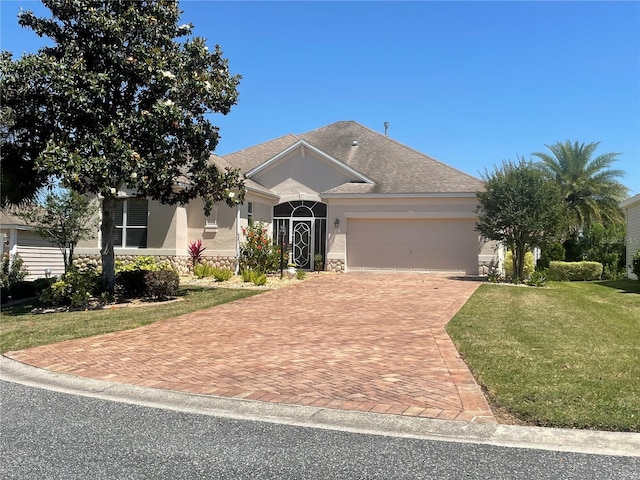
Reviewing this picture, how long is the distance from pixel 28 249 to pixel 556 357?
24379mm

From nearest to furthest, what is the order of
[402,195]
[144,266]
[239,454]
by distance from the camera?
[239,454] → [144,266] → [402,195]

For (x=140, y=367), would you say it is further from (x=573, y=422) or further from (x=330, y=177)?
(x=330, y=177)

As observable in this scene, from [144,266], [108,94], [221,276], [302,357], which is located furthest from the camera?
[221,276]

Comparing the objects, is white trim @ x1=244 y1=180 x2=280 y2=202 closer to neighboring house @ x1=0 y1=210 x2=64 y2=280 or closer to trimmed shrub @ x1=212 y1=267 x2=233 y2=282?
trimmed shrub @ x1=212 y1=267 x2=233 y2=282

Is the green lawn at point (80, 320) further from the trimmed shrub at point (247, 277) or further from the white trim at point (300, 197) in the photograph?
the white trim at point (300, 197)

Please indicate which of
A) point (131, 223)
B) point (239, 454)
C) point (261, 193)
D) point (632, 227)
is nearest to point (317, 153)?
point (261, 193)

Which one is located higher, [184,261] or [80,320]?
[184,261]

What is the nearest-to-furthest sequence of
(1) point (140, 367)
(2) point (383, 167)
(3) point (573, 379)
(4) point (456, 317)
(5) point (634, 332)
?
(3) point (573, 379), (1) point (140, 367), (5) point (634, 332), (4) point (456, 317), (2) point (383, 167)

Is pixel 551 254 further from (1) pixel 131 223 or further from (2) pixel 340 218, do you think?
(1) pixel 131 223

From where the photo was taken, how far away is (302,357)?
767cm

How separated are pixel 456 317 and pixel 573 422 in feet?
19.6

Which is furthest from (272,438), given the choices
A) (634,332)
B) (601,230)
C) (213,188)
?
(601,230)

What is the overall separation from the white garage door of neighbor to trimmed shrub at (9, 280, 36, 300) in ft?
39.2

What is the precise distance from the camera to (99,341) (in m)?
8.98
